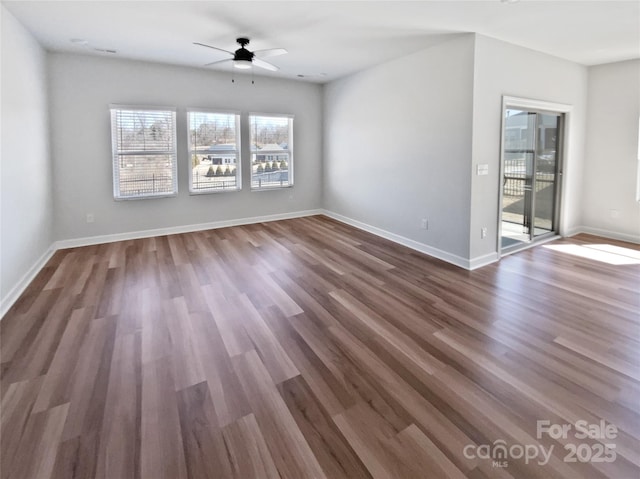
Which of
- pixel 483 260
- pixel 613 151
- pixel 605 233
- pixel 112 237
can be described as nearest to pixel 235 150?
pixel 112 237

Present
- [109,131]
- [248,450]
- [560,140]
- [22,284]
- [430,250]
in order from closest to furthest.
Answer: [248,450] → [22,284] → [430,250] → [109,131] → [560,140]

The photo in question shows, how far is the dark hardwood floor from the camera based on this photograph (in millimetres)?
1627

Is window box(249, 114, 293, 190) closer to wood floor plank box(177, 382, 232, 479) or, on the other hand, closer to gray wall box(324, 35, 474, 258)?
gray wall box(324, 35, 474, 258)

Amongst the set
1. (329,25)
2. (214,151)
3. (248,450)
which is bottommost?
(248,450)

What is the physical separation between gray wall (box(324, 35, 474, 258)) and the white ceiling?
1.17 feet

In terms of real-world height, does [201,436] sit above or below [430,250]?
below

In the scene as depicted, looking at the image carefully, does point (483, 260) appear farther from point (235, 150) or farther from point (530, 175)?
point (235, 150)

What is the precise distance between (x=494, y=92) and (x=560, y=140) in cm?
214

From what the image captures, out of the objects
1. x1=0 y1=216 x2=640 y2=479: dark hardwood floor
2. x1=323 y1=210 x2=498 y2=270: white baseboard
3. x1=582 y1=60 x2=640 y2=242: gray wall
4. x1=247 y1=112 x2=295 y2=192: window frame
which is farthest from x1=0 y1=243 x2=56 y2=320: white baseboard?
x1=582 y1=60 x2=640 y2=242: gray wall

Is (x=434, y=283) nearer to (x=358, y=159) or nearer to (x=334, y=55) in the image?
(x=358, y=159)

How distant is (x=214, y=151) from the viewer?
6.16 meters

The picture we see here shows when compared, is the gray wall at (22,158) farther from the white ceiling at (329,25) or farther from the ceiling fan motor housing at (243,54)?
the ceiling fan motor housing at (243,54)

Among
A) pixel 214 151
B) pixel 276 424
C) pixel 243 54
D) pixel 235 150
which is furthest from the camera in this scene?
pixel 235 150

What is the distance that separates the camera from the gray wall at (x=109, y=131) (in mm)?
4965
